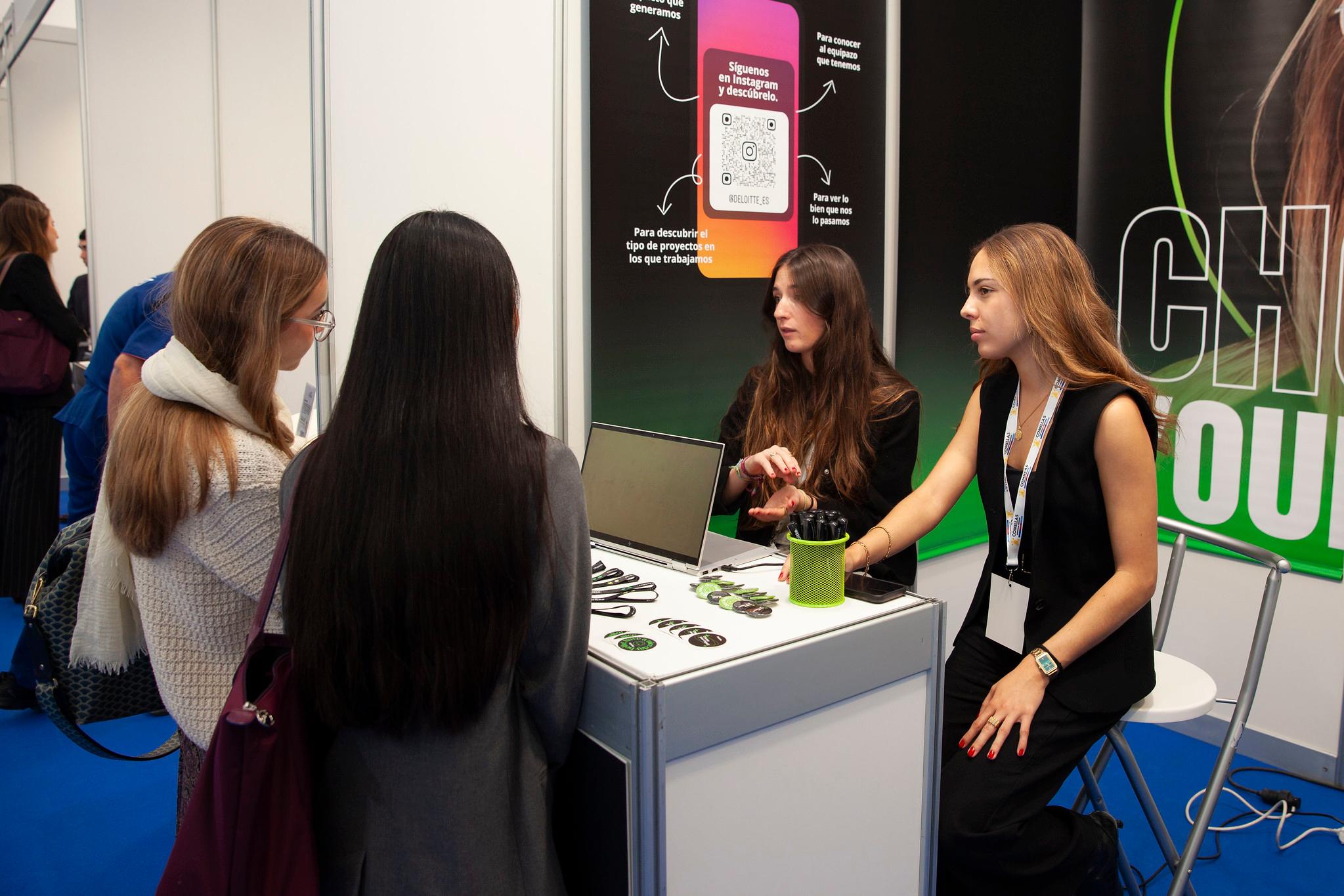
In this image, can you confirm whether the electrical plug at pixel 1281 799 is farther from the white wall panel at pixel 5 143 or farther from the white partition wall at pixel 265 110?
the white wall panel at pixel 5 143

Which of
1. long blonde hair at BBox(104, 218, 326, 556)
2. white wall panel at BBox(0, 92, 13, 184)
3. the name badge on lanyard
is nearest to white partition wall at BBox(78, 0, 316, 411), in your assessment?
long blonde hair at BBox(104, 218, 326, 556)

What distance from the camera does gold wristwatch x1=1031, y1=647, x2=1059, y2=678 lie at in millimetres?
1851

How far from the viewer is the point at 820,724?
5.11ft

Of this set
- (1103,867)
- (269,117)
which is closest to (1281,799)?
(1103,867)

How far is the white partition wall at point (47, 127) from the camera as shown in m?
5.17

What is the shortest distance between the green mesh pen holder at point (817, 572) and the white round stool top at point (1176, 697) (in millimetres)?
665

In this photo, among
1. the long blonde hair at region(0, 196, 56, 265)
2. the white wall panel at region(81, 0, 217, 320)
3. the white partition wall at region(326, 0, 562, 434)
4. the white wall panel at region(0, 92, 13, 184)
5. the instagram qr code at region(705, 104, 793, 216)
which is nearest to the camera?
the white partition wall at region(326, 0, 562, 434)

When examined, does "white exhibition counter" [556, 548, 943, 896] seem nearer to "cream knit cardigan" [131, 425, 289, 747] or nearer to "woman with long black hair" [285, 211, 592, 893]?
"woman with long black hair" [285, 211, 592, 893]

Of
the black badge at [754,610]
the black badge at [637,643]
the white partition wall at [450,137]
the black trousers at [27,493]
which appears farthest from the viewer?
the black trousers at [27,493]

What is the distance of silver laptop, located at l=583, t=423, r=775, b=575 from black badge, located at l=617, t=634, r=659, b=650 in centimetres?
39

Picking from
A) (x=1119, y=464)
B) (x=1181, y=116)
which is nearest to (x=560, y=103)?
(x=1119, y=464)

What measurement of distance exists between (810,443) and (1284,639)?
1861 millimetres

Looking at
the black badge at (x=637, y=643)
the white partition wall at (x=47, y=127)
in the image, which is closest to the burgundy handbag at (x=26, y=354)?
the white partition wall at (x=47, y=127)

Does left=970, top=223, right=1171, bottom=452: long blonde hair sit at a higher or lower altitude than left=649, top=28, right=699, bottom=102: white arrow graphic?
lower
